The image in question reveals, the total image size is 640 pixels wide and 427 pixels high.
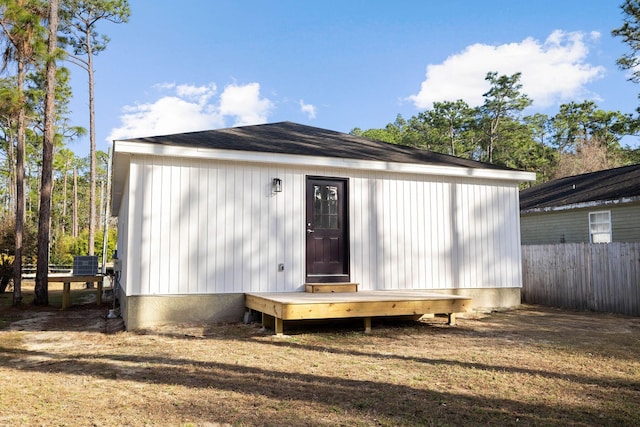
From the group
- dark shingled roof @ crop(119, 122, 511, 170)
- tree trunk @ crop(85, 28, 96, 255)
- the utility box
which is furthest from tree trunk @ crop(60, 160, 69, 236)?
dark shingled roof @ crop(119, 122, 511, 170)

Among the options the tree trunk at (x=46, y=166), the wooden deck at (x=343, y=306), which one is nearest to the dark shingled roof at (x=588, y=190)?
the wooden deck at (x=343, y=306)

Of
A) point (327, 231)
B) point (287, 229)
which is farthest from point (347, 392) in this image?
point (327, 231)

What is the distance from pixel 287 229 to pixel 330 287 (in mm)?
1163

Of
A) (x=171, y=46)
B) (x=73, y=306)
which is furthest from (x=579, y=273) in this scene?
(x=171, y=46)

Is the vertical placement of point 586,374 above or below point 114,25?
below

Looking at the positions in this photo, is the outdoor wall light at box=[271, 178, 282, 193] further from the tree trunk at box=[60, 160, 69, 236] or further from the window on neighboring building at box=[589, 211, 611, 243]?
the tree trunk at box=[60, 160, 69, 236]

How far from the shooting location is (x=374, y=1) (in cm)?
1477

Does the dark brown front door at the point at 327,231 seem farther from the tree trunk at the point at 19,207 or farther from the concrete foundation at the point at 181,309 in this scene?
the tree trunk at the point at 19,207

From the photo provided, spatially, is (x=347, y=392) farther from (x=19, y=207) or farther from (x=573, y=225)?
(x=573, y=225)

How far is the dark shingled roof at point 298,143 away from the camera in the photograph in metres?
7.23

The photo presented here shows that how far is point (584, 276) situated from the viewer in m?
9.30

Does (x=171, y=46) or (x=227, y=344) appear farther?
(x=171, y=46)

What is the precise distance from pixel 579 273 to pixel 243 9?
1212cm

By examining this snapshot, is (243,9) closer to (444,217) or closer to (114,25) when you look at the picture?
(114,25)
